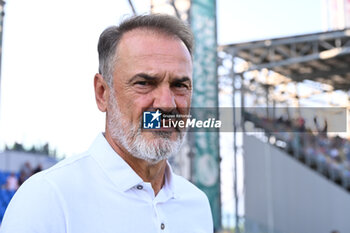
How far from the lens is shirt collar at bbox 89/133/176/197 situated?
4.42ft

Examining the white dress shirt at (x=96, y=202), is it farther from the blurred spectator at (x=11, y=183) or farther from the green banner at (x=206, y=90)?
the green banner at (x=206, y=90)

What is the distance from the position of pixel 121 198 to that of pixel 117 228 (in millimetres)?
88

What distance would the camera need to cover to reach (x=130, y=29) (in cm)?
139

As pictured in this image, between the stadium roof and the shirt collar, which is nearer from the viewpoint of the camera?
the shirt collar

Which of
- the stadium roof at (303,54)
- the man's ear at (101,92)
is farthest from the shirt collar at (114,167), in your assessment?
the stadium roof at (303,54)

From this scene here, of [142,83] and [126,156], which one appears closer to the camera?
[142,83]

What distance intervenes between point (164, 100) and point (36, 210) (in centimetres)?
40

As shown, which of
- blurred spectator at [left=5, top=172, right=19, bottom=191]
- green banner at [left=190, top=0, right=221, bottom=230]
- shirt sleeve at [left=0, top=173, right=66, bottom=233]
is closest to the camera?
shirt sleeve at [left=0, top=173, right=66, bottom=233]

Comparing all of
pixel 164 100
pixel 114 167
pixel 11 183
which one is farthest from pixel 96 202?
pixel 11 183

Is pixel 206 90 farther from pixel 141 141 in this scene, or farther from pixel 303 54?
pixel 141 141

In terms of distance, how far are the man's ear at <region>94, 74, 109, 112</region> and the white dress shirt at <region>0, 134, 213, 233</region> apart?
100 millimetres

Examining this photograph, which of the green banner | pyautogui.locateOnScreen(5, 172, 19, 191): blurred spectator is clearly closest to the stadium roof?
the green banner

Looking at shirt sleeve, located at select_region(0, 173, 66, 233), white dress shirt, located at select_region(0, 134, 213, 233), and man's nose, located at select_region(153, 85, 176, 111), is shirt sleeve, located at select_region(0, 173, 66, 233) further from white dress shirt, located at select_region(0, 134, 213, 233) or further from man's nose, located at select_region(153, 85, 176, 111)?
man's nose, located at select_region(153, 85, 176, 111)

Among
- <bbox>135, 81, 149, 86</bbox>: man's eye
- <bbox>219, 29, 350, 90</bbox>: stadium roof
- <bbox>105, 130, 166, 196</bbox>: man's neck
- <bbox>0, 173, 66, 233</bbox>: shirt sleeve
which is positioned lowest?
<bbox>0, 173, 66, 233</bbox>: shirt sleeve
